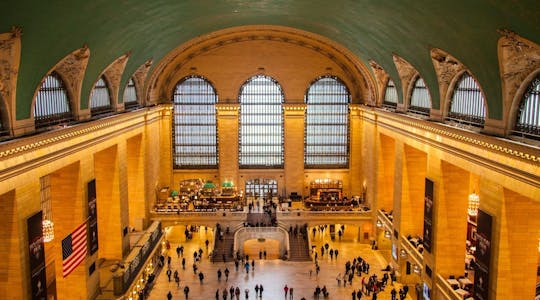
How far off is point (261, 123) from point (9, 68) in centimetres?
2983

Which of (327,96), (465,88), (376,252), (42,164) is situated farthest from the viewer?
(327,96)

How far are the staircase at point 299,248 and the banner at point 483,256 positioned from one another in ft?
57.1

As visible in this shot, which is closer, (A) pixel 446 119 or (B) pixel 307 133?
(A) pixel 446 119

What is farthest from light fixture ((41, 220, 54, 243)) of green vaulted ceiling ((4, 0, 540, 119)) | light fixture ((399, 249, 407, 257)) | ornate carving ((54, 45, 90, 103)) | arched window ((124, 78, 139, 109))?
light fixture ((399, 249, 407, 257))

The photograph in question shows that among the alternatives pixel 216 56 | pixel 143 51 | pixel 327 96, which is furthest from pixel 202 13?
pixel 327 96

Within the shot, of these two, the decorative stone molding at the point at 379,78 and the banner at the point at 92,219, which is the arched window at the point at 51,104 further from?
the decorative stone molding at the point at 379,78

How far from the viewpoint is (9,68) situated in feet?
56.7

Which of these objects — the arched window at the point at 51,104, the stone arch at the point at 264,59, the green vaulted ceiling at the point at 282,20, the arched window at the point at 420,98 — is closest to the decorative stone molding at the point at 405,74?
the arched window at the point at 420,98

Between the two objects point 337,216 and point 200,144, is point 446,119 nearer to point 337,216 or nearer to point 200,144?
point 337,216

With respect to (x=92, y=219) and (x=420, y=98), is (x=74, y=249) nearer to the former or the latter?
(x=92, y=219)

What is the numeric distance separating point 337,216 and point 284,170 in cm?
739

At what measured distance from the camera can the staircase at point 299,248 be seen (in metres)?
36.8

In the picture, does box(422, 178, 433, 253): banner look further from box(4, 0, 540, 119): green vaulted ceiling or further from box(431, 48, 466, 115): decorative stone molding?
box(4, 0, 540, 119): green vaulted ceiling

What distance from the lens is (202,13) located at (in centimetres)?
2997
